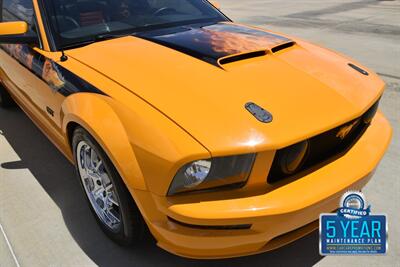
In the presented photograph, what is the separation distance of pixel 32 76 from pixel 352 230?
7.77 ft

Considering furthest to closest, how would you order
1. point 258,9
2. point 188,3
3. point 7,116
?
point 258,9, point 7,116, point 188,3

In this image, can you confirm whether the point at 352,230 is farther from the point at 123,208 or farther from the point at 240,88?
the point at 123,208

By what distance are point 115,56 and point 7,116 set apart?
8.31 ft

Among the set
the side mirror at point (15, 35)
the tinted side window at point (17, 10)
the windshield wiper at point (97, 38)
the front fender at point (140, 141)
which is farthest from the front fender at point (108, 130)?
the tinted side window at point (17, 10)

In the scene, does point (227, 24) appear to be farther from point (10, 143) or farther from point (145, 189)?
point (10, 143)

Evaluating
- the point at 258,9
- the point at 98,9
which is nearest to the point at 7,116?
the point at 98,9

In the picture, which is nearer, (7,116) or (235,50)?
(235,50)

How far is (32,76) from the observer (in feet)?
9.75

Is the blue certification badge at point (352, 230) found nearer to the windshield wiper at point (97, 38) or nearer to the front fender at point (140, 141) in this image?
the front fender at point (140, 141)

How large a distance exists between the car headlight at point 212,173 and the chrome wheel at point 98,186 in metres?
0.52

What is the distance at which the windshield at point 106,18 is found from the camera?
2.76 meters

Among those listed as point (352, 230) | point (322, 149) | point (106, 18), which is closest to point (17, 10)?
point (106, 18)

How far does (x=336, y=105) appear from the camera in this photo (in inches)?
80.4

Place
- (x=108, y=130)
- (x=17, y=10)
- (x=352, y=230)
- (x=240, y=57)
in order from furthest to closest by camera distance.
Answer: (x=17, y=10), (x=240, y=57), (x=352, y=230), (x=108, y=130)
